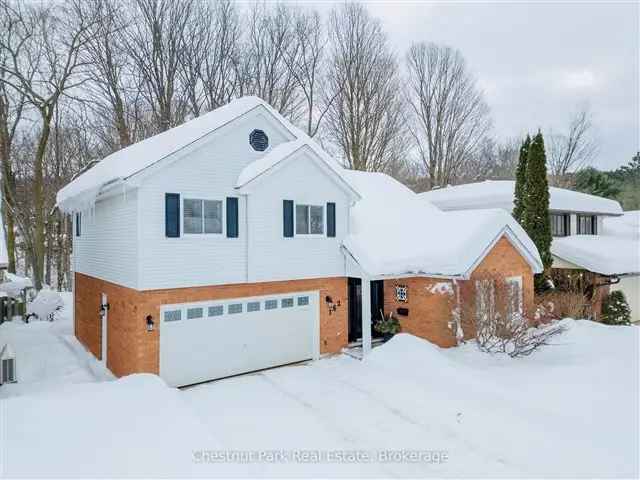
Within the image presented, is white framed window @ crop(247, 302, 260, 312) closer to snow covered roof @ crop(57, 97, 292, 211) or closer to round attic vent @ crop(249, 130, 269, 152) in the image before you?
round attic vent @ crop(249, 130, 269, 152)

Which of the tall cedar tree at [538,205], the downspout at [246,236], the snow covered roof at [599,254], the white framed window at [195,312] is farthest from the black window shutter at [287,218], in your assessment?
the snow covered roof at [599,254]

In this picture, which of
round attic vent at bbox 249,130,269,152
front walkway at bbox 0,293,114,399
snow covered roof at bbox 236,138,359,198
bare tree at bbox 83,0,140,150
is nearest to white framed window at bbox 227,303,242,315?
snow covered roof at bbox 236,138,359,198

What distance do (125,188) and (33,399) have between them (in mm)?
4753

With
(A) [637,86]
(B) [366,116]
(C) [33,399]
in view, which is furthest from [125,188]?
(A) [637,86]

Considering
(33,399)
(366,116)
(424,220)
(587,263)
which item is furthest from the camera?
(366,116)

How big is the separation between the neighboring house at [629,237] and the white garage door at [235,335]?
15.1m

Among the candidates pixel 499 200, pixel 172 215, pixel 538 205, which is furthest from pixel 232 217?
pixel 499 200

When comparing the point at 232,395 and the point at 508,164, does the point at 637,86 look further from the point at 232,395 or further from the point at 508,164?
the point at 232,395

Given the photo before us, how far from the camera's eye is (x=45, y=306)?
64.3 ft

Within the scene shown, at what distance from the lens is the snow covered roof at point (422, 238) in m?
11.7

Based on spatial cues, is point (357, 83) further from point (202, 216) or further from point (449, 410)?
point (449, 410)

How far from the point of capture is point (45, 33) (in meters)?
20.3

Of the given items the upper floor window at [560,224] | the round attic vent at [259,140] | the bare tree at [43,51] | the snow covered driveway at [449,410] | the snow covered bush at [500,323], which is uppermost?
the bare tree at [43,51]

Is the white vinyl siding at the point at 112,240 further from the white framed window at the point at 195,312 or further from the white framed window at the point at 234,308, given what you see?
the white framed window at the point at 234,308
